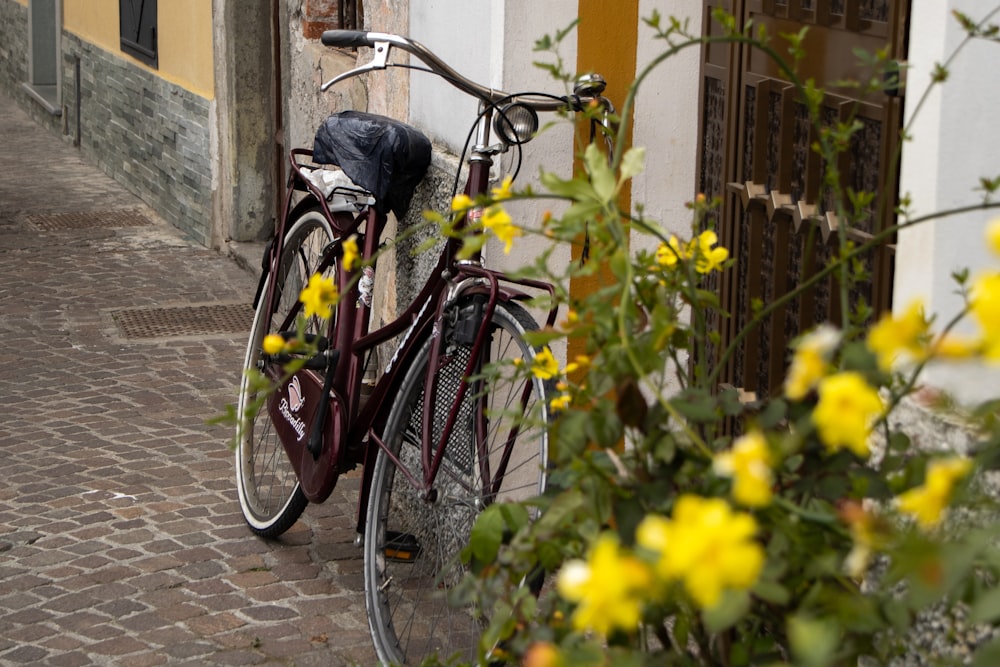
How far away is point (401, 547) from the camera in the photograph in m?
3.66

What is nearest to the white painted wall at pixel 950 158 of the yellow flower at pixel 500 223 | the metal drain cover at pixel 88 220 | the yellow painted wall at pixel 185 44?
the yellow flower at pixel 500 223

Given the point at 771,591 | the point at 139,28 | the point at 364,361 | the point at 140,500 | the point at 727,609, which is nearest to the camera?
the point at 727,609

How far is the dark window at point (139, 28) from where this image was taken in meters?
10.0

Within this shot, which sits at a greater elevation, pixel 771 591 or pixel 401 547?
pixel 771 591

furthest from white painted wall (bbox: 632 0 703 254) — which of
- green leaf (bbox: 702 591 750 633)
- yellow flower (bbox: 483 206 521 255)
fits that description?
green leaf (bbox: 702 591 750 633)

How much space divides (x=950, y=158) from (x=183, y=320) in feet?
17.3

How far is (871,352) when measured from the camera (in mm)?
1510

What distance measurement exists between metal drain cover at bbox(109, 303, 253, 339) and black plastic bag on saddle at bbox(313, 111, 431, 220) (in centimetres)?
289

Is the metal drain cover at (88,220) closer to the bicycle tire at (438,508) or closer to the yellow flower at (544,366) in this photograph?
the bicycle tire at (438,508)

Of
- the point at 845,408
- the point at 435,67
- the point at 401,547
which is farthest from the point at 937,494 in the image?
the point at 401,547

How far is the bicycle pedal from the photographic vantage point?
363cm

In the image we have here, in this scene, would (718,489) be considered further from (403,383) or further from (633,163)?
(403,383)

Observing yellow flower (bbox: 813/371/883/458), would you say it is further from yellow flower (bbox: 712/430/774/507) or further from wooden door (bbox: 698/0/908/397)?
wooden door (bbox: 698/0/908/397)

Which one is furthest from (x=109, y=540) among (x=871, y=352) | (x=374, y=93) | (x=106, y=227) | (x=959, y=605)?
(x=106, y=227)
